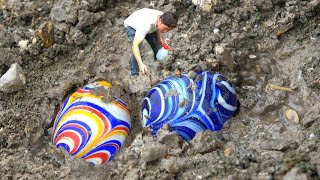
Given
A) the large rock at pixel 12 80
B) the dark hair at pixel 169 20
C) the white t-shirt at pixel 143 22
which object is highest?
the dark hair at pixel 169 20

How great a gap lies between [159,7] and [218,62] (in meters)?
1.05

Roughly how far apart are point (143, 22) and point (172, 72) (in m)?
0.52

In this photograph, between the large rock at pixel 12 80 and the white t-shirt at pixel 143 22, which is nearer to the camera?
the white t-shirt at pixel 143 22

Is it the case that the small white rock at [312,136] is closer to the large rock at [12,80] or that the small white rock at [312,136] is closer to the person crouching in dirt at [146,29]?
the person crouching in dirt at [146,29]

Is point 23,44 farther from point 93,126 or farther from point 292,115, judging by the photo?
point 292,115

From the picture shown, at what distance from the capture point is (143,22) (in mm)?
4562

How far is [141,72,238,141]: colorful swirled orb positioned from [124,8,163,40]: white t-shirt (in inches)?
19.6

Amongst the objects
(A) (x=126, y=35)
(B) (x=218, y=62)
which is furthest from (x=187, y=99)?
(A) (x=126, y=35)

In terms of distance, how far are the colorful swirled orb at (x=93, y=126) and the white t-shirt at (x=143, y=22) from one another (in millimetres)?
595

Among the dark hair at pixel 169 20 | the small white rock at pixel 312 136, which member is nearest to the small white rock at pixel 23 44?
the dark hair at pixel 169 20

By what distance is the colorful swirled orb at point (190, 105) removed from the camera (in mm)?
4238

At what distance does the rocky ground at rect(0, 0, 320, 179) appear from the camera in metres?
4.03

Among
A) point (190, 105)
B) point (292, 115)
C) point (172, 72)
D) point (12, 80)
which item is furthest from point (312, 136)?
point (12, 80)

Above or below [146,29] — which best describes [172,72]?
below
